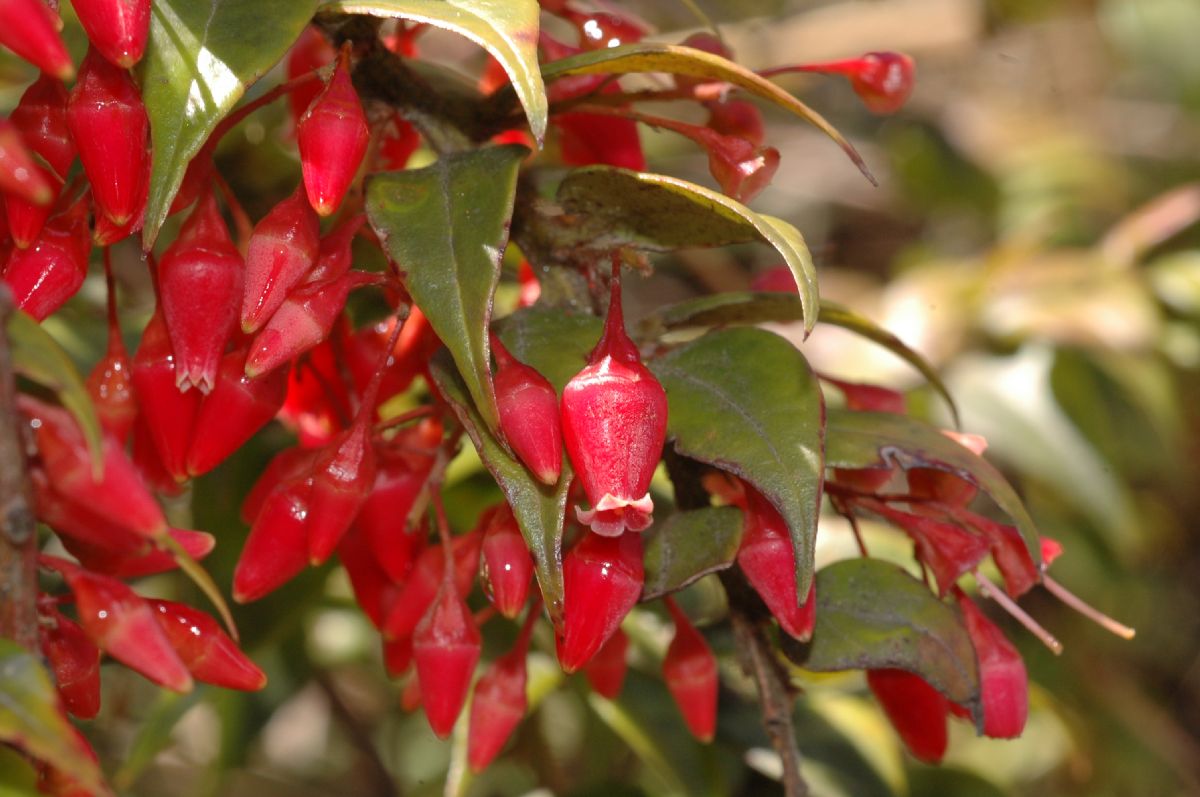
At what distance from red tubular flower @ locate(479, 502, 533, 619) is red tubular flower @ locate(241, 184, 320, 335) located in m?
0.16

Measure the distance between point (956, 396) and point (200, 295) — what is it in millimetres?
1090

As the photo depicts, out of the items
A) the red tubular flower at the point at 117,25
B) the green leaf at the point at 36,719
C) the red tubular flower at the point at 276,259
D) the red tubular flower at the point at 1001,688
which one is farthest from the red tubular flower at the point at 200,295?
the red tubular flower at the point at 1001,688

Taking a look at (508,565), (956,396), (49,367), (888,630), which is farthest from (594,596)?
(956,396)

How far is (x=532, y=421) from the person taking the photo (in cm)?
63

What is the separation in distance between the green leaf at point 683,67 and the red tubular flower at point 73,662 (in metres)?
0.35

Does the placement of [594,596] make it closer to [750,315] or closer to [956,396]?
[750,315]

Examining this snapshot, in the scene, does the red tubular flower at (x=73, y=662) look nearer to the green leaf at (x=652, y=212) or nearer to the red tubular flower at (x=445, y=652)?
the red tubular flower at (x=445, y=652)

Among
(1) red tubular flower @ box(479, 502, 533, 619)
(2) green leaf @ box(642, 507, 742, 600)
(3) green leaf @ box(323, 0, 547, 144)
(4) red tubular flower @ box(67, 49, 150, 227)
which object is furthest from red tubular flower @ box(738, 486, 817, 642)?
(4) red tubular flower @ box(67, 49, 150, 227)

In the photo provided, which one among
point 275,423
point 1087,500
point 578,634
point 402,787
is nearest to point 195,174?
point 578,634

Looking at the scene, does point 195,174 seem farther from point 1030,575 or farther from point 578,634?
point 1030,575

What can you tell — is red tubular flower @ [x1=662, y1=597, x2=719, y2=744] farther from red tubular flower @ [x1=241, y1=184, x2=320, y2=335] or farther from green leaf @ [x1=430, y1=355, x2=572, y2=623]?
red tubular flower @ [x1=241, y1=184, x2=320, y2=335]

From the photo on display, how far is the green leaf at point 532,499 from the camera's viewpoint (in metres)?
0.61

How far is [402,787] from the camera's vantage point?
5.09 feet

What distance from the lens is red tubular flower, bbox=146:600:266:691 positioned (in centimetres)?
65
